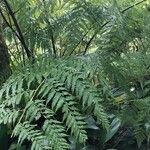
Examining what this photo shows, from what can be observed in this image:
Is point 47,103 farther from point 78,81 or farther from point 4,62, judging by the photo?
point 4,62

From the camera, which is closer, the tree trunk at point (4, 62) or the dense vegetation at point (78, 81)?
the dense vegetation at point (78, 81)

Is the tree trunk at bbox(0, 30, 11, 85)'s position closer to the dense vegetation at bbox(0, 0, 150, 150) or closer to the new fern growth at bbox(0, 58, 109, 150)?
the dense vegetation at bbox(0, 0, 150, 150)

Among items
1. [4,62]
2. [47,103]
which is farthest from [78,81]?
[4,62]

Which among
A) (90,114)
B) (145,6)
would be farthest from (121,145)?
(145,6)

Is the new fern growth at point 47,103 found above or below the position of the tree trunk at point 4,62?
below

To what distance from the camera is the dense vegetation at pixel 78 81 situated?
1336 mm

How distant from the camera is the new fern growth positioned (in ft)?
4.18

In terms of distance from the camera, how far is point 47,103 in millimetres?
1441

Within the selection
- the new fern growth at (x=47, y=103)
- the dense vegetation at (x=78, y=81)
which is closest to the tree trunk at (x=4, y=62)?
the dense vegetation at (x=78, y=81)

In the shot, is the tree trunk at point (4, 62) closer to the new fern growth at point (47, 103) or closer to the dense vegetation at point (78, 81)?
the dense vegetation at point (78, 81)

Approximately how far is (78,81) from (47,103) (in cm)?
15

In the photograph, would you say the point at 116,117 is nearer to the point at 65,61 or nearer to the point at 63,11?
the point at 65,61

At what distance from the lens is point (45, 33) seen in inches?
76.3

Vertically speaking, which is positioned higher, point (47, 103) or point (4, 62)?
point (4, 62)
